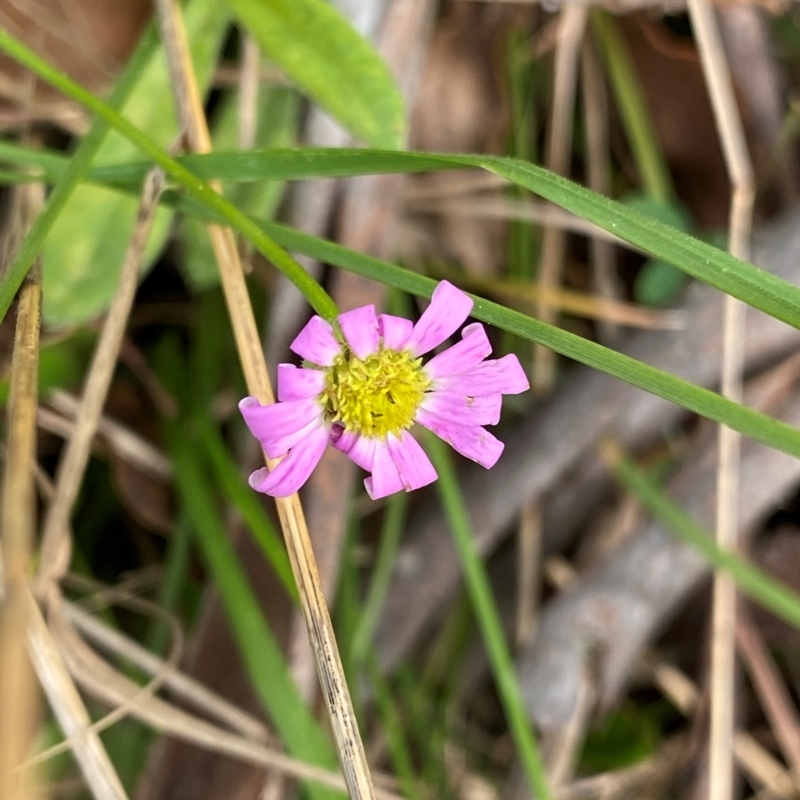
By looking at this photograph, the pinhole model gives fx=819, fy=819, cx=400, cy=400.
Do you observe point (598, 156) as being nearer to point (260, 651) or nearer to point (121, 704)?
point (260, 651)

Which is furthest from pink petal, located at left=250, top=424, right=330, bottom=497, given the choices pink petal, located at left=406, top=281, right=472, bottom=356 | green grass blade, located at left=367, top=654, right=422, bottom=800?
green grass blade, located at left=367, top=654, right=422, bottom=800

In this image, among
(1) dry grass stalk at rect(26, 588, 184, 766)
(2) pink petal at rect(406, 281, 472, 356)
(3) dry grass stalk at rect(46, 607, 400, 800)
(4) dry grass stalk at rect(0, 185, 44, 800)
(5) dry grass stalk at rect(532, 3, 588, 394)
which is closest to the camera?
(4) dry grass stalk at rect(0, 185, 44, 800)

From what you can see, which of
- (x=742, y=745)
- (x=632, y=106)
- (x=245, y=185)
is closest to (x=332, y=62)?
(x=245, y=185)

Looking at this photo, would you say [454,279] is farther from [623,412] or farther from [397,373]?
[397,373]

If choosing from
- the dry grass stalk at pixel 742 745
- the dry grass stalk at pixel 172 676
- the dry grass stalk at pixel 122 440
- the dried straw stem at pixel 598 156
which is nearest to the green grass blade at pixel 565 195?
the dry grass stalk at pixel 122 440

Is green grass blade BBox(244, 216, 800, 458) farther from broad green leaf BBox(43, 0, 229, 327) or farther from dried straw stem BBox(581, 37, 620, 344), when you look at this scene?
dried straw stem BBox(581, 37, 620, 344)
